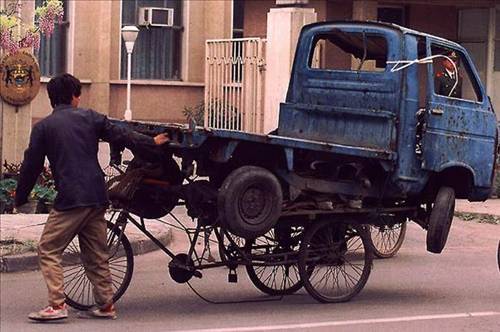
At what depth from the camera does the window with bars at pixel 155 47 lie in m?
21.0

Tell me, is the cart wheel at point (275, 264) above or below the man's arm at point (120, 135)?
below

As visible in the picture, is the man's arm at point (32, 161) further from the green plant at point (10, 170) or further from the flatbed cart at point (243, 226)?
the green plant at point (10, 170)

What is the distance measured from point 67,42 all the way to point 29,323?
1170cm

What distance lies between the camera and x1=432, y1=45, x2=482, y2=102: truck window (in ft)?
35.9

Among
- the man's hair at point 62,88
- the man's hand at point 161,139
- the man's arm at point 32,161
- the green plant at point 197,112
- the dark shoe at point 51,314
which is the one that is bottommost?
the dark shoe at point 51,314

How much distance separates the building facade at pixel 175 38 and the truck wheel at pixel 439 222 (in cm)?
1006

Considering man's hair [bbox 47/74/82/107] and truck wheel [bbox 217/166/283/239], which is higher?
man's hair [bbox 47/74/82/107]

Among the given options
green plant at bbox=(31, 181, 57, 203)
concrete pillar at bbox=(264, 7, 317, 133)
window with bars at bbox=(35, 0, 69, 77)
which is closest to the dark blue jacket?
green plant at bbox=(31, 181, 57, 203)

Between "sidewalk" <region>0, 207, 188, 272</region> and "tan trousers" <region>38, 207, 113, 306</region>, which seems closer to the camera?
"tan trousers" <region>38, 207, 113, 306</region>

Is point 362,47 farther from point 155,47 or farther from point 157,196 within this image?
point 155,47

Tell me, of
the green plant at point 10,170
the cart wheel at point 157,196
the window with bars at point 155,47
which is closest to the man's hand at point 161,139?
the cart wheel at point 157,196

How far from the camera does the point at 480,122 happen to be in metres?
11.1

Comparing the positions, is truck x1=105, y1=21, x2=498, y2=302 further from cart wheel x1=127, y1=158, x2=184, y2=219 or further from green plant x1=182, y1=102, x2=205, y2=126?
green plant x1=182, y1=102, x2=205, y2=126

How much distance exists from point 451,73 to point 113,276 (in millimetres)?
3562
